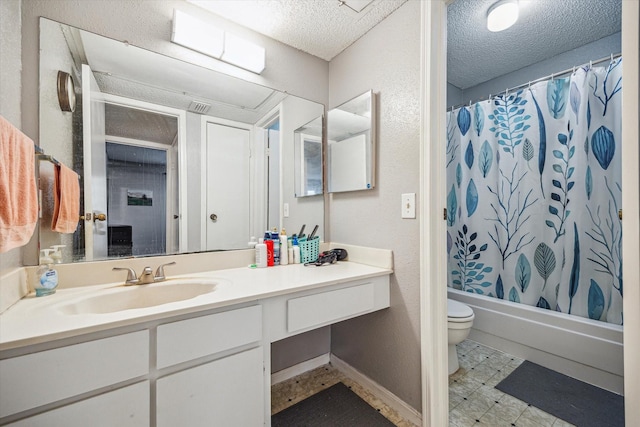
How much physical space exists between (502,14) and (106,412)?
264 centimetres

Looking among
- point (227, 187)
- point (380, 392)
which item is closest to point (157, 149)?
point (227, 187)

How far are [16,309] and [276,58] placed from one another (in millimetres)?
1665

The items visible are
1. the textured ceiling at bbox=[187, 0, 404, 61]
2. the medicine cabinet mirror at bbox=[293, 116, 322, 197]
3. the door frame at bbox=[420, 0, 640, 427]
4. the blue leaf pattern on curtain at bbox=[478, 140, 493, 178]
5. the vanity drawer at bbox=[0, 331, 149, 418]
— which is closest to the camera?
the vanity drawer at bbox=[0, 331, 149, 418]

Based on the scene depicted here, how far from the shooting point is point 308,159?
6.07 feet

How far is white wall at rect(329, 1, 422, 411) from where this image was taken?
1356 millimetres

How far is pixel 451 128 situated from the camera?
2.41 m

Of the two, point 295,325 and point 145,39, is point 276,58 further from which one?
point 295,325

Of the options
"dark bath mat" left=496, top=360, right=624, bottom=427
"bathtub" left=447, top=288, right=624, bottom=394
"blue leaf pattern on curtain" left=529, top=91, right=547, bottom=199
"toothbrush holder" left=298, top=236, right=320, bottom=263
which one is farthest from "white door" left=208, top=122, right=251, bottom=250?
"blue leaf pattern on curtain" left=529, top=91, right=547, bottom=199

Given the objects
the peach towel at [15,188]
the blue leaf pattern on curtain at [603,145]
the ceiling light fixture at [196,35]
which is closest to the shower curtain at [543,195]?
the blue leaf pattern on curtain at [603,145]

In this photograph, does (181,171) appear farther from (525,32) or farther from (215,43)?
(525,32)

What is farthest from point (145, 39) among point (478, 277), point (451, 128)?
point (478, 277)

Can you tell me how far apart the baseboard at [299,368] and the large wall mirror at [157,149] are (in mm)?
863

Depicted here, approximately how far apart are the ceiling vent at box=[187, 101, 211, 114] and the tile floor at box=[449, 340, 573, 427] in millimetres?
2045

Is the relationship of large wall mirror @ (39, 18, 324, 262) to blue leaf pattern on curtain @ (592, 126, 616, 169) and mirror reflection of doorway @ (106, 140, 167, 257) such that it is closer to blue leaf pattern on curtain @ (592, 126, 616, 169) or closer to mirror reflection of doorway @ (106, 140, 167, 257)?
mirror reflection of doorway @ (106, 140, 167, 257)
